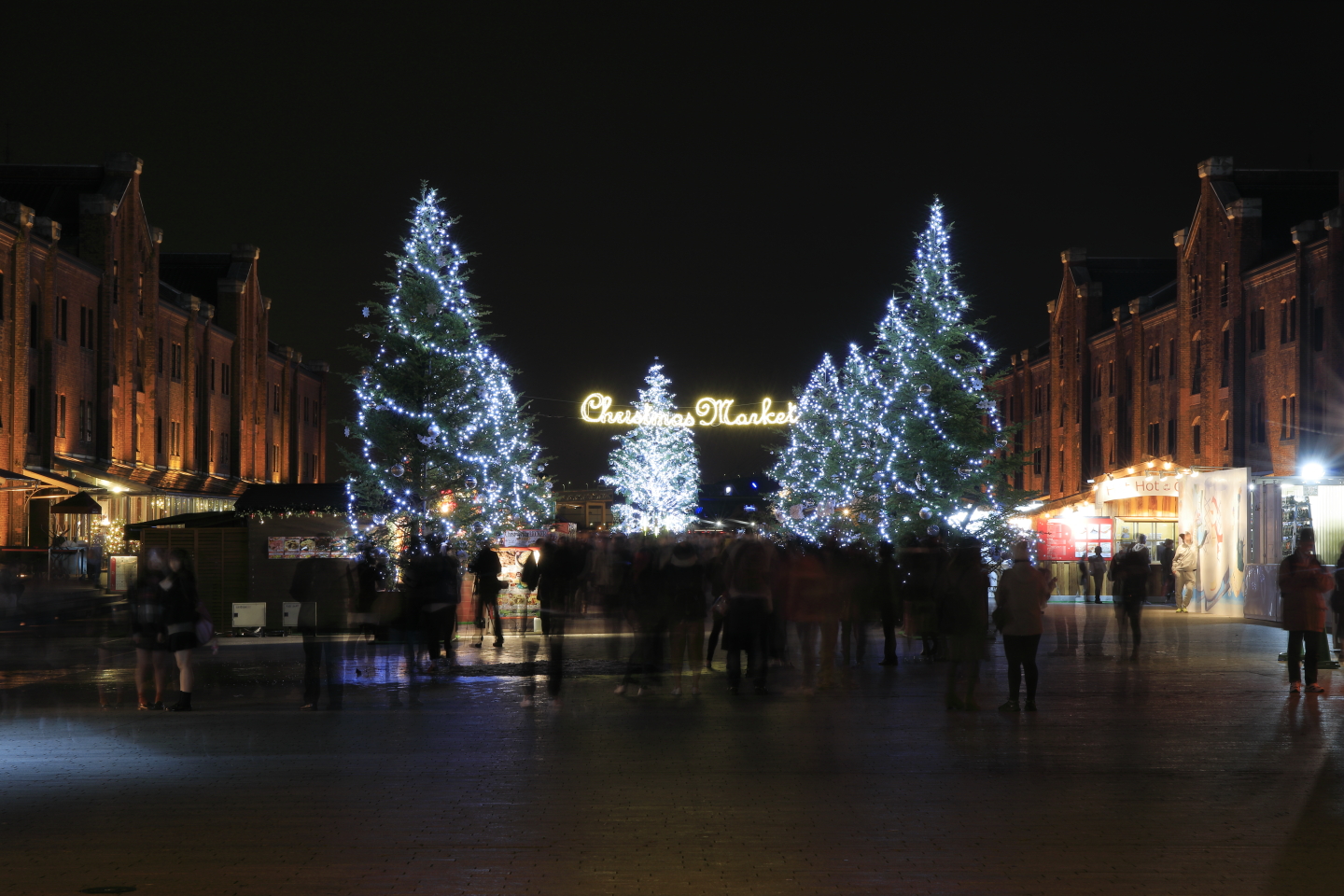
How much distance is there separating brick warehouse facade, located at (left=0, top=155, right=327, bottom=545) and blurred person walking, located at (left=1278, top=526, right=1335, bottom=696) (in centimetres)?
3174

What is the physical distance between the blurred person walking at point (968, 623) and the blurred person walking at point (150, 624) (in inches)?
322

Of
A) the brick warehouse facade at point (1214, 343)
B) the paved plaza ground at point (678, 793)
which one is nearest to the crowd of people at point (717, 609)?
the paved plaza ground at point (678, 793)

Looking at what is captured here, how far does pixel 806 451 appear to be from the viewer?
232 feet

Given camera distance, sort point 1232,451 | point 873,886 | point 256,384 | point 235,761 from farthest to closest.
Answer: point 256,384 < point 1232,451 < point 235,761 < point 873,886

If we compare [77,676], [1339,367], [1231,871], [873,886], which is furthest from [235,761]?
[1339,367]

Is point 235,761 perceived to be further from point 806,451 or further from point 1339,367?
point 806,451

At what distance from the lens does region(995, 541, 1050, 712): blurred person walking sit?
14.2 metres

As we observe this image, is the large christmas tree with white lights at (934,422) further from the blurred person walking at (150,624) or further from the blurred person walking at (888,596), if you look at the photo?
the blurred person walking at (150,624)

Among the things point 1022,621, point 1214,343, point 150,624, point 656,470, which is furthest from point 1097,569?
point 656,470

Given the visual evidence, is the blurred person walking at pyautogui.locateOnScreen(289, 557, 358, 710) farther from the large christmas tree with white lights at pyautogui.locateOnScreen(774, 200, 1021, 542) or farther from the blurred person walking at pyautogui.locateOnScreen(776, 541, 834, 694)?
the large christmas tree with white lights at pyautogui.locateOnScreen(774, 200, 1021, 542)

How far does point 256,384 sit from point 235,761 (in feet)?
194

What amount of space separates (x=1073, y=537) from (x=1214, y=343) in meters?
12.6

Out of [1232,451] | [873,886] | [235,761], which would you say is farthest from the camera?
[1232,451]

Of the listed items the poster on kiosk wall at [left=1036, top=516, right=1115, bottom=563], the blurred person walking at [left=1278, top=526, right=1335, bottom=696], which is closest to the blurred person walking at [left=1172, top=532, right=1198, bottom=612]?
the poster on kiosk wall at [left=1036, top=516, right=1115, bottom=563]
